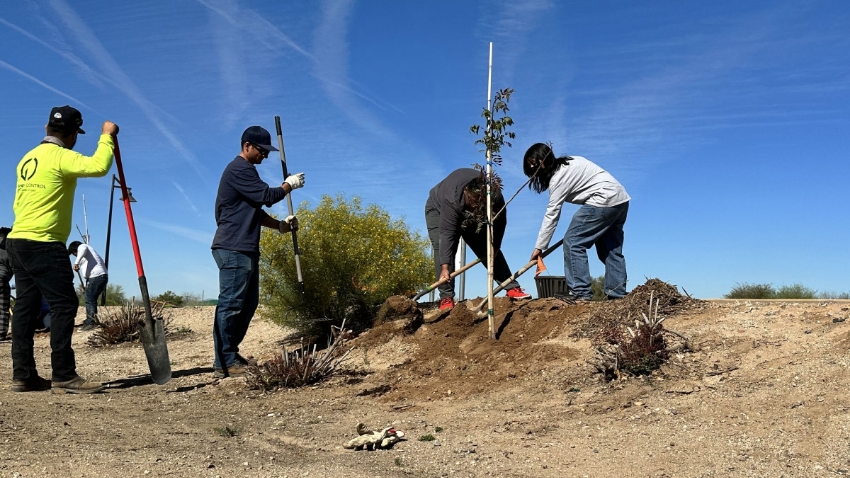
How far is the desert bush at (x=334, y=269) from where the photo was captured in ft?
25.6

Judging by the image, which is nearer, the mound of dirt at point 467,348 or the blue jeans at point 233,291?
the mound of dirt at point 467,348

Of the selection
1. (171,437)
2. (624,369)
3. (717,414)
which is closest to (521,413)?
(624,369)

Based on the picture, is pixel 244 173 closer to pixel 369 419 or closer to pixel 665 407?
pixel 369 419

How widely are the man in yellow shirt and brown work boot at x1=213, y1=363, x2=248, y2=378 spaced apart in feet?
3.33

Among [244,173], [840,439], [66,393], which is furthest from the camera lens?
[244,173]

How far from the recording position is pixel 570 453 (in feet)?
11.4

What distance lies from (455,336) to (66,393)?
3.28 m

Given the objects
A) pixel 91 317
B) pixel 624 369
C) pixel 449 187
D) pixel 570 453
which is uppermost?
pixel 449 187

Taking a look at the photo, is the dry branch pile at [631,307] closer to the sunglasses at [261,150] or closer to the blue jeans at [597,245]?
the blue jeans at [597,245]

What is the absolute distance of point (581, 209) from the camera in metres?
6.34

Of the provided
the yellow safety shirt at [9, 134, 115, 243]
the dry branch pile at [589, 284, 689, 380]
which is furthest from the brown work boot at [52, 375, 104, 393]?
the dry branch pile at [589, 284, 689, 380]

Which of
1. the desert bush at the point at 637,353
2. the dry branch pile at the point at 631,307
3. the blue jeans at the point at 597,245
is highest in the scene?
the blue jeans at the point at 597,245

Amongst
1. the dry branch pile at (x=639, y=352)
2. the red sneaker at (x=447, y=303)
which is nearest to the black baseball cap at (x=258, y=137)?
the red sneaker at (x=447, y=303)

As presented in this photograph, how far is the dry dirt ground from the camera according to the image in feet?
10.8
